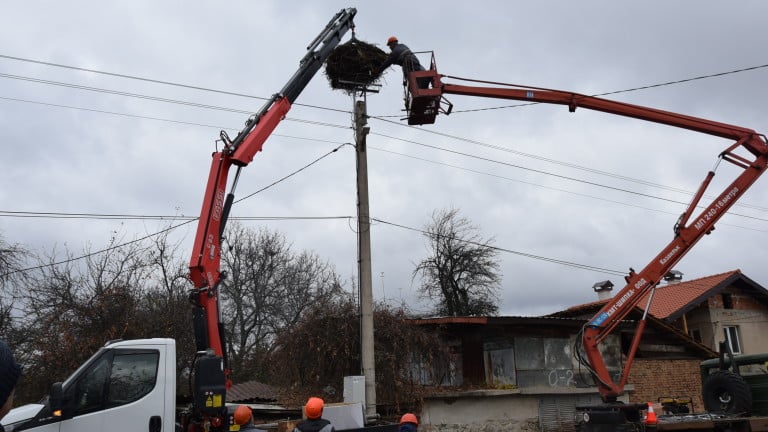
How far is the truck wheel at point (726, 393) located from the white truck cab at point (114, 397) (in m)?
10.7

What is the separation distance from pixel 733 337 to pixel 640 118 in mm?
18768

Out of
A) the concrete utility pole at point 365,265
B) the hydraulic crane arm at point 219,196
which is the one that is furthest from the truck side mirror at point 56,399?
the concrete utility pole at point 365,265

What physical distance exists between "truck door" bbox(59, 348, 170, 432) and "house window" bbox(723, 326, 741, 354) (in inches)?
1120

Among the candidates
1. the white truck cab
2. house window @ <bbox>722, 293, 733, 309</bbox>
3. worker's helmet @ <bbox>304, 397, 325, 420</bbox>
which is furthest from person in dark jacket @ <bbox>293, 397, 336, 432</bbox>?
house window @ <bbox>722, 293, 733, 309</bbox>

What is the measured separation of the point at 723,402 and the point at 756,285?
2030cm

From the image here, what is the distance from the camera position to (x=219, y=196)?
35.2 feet

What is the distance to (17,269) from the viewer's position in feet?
66.9

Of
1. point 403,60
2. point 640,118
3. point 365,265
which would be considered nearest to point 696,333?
point 640,118

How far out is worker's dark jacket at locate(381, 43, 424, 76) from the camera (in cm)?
1452

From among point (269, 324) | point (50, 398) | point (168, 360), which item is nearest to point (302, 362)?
point (168, 360)

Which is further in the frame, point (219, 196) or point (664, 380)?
point (664, 380)

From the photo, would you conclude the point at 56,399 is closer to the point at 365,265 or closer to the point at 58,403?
the point at 58,403

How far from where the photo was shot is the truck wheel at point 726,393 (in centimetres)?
1233

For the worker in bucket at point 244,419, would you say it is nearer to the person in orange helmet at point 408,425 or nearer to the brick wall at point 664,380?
the person in orange helmet at point 408,425
